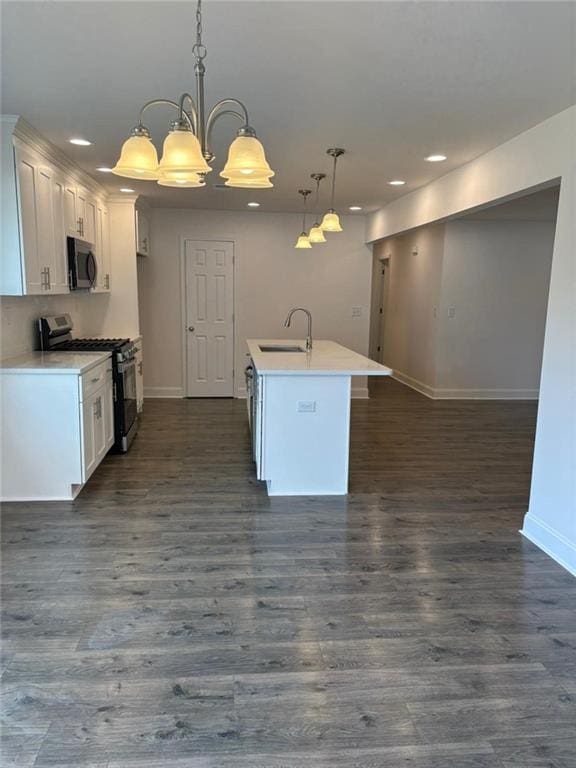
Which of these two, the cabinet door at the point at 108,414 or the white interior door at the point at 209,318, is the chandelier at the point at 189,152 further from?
the white interior door at the point at 209,318

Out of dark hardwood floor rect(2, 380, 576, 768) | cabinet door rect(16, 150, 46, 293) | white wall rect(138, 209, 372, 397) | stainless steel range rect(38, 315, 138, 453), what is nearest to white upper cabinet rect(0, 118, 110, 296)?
cabinet door rect(16, 150, 46, 293)

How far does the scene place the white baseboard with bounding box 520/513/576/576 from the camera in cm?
278

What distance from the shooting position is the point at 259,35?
2.09 metres

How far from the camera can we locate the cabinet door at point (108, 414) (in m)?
4.21

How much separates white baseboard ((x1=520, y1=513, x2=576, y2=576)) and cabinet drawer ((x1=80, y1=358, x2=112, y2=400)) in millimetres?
3056

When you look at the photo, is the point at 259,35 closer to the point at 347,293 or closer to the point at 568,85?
the point at 568,85

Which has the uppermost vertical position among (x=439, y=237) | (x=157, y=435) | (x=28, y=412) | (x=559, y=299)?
Result: (x=439, y=237)

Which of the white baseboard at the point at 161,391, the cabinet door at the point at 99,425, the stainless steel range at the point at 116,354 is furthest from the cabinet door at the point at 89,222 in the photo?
the white baseboard at the point at 161,391

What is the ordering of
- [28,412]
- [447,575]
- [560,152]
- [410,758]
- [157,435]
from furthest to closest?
[157,435], [28,412], [560,152], [447,575], [410,758]

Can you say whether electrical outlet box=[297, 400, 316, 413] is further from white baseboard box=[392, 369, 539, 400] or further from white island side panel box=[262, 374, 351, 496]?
white baseboard box=[392, 369, 539, 400]

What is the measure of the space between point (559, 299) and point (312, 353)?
2.18 meters

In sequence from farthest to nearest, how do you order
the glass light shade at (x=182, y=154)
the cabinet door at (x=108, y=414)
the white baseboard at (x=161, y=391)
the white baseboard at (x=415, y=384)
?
the white baseboard at (x=415, y=384) < the white baseboard at (x=161, y=391) < the cabinet door at (x=108, y=414) < the glass light shade at (x=182, y=154)

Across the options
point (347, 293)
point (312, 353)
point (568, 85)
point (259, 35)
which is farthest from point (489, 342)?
point (259, 35)

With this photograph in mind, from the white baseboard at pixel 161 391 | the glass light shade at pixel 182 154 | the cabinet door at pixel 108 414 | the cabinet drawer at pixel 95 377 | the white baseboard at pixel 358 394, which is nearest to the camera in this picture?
the glass light shade at pixel 182 154
